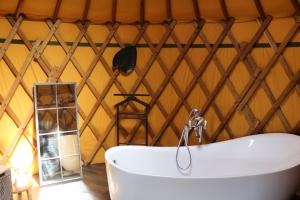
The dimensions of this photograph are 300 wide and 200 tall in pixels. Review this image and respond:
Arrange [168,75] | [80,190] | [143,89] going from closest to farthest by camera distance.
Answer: [80,190]
[168,75]
[143,89]

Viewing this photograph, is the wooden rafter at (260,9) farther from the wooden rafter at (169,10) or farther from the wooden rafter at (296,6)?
the wooden rafter at (169,10)

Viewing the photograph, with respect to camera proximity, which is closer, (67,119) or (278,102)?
(278,102)

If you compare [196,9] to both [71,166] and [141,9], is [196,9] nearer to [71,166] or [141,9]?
[141,9]

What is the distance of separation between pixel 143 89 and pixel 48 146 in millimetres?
1218

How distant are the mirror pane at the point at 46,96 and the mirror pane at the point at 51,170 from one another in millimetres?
544

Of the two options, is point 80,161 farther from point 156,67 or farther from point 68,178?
point 156,67

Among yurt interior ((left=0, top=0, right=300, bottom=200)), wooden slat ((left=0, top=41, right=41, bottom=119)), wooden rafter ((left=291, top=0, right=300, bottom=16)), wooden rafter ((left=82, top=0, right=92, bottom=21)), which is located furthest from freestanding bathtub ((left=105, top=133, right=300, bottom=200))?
wooden rafter ((left=82, top=0, right=92, bottom=21))

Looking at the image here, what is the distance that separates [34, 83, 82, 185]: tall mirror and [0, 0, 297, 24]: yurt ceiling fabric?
2.35ft

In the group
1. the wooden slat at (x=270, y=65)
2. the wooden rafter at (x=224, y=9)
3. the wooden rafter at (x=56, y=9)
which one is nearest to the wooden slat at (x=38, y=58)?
the wooden rafter at (x=56, y=9)

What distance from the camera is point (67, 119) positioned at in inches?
135

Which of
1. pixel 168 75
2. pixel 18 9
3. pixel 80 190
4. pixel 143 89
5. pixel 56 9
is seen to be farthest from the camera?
pixel 143 89

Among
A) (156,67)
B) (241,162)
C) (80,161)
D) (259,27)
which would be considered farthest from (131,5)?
(241,162)

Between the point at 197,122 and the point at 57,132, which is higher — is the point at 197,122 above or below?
below

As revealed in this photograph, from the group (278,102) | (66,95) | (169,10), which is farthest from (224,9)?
(66,95)
